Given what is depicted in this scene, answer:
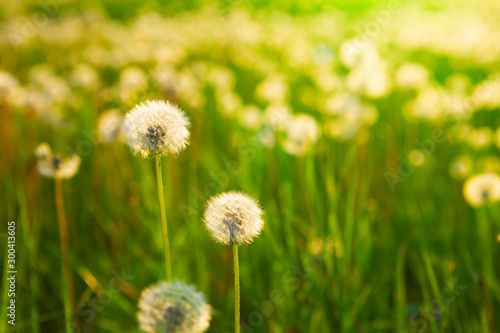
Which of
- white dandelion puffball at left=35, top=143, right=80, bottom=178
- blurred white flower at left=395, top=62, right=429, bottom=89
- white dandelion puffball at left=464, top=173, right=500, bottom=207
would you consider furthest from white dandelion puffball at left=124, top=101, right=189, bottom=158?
blurred white flower at left=395, top=62, right=429, bottom=89

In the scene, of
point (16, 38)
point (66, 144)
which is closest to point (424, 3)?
point (16, 38)

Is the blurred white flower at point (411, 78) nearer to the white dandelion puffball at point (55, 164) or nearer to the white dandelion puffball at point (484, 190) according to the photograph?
the white dandelion puffball at point (484, 190)

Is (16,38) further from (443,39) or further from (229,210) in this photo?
(443,39)

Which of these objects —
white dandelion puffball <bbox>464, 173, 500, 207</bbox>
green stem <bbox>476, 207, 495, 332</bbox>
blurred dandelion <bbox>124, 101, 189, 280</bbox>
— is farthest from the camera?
white dandelion puffball <bbox>464, 173, 500, 207</bbox>

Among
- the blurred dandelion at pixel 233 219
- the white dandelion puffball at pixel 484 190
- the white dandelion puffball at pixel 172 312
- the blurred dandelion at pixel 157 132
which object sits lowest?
the white dandelion puffball at pixel 172 312

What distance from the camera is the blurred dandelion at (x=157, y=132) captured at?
1077 millimetres

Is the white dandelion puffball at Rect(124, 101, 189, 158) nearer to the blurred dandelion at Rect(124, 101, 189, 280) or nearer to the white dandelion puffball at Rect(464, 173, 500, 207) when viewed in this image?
the blurred dandelion at Rect(124, 101, 189, 280)

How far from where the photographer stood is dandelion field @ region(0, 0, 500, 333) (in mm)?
1708

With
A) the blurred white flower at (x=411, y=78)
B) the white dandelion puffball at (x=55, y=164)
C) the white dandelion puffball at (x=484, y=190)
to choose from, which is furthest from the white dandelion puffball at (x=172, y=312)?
the blurred white flower at (x=411, y=78)

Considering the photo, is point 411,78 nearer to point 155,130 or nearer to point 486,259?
point 486,259

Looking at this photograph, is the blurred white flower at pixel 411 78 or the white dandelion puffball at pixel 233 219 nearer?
the white dandelion puffball at pixel 233 219

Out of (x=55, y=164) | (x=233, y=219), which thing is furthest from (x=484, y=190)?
(x=55, y=164)

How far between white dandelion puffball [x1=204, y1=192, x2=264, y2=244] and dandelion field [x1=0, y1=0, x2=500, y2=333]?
0.5 inches

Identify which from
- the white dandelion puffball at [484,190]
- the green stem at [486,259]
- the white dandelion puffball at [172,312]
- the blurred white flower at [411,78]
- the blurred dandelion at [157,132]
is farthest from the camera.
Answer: the blurred white flower at [411,78]
